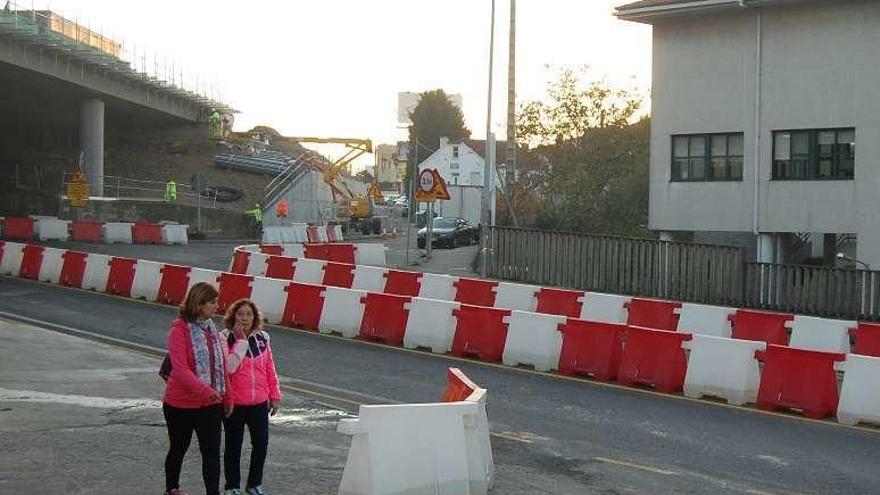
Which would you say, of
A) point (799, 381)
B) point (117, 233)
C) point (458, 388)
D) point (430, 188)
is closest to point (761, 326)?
point (799, 381)

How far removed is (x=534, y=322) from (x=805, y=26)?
15.3m

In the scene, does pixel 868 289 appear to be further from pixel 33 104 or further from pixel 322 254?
pixel 33 104

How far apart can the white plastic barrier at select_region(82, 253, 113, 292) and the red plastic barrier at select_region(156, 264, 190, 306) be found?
2061mm

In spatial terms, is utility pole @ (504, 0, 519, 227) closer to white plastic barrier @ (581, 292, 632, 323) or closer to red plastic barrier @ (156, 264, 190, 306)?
red plastic barrier @ (156, 264, 190, 306)

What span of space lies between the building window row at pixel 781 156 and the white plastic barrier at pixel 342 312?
13.9m

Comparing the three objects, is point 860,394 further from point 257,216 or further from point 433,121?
point 433,121

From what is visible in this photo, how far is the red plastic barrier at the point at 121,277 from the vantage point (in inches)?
885

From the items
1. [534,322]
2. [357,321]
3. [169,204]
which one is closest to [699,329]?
[534,322]

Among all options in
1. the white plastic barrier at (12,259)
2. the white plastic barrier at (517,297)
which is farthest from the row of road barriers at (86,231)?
the white plastic barrier at (517,297)

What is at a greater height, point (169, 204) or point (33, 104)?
point (33, 104)

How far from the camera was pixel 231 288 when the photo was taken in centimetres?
1997

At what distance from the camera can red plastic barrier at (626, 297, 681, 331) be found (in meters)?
17.7

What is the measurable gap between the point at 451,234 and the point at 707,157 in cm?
2150

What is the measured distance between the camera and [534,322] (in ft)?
49.2
